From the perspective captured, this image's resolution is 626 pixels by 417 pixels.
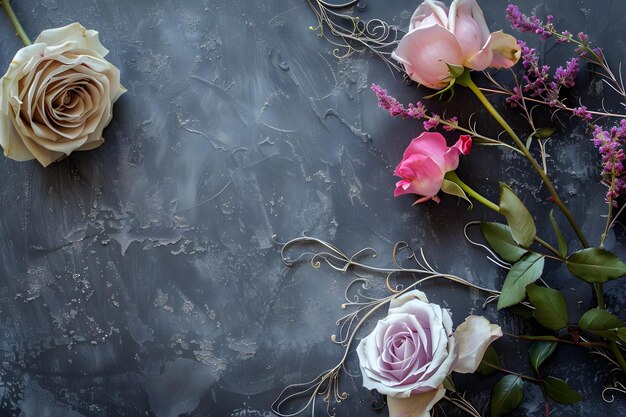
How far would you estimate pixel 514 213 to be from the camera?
0.97 m

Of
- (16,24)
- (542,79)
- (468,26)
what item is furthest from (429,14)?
(16,24)

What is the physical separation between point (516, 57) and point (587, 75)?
14cm

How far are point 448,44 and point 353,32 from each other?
7.2 inches

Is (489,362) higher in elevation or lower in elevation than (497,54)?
lower

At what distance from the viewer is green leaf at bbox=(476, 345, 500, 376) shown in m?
1.01

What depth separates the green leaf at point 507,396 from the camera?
1.00 meters

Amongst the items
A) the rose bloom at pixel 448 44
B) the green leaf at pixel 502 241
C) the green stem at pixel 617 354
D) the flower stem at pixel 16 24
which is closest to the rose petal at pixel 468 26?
the rose bloom at pixel 448 44

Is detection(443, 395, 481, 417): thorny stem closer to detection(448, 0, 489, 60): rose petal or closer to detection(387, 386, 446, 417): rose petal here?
detection(387, 386, 446, 417): rose petal

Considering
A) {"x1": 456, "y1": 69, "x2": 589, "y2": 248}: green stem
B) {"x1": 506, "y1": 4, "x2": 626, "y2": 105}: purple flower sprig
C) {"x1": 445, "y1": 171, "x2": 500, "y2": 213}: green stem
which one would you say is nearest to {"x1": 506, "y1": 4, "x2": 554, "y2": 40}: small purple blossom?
{"x1": 506, "y1": 4, "x2": 626, "y2": 105}: purple flower sprig

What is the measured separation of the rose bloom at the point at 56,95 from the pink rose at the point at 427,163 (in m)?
0.46

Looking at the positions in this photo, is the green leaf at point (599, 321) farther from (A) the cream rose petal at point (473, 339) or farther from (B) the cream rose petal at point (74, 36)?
(B) the cream rose petal at point (74, 36)

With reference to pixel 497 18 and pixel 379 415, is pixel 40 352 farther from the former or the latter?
A: pixel 497 18

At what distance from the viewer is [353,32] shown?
112 centimetres

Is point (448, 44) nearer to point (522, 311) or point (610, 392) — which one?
point (522, 311)
